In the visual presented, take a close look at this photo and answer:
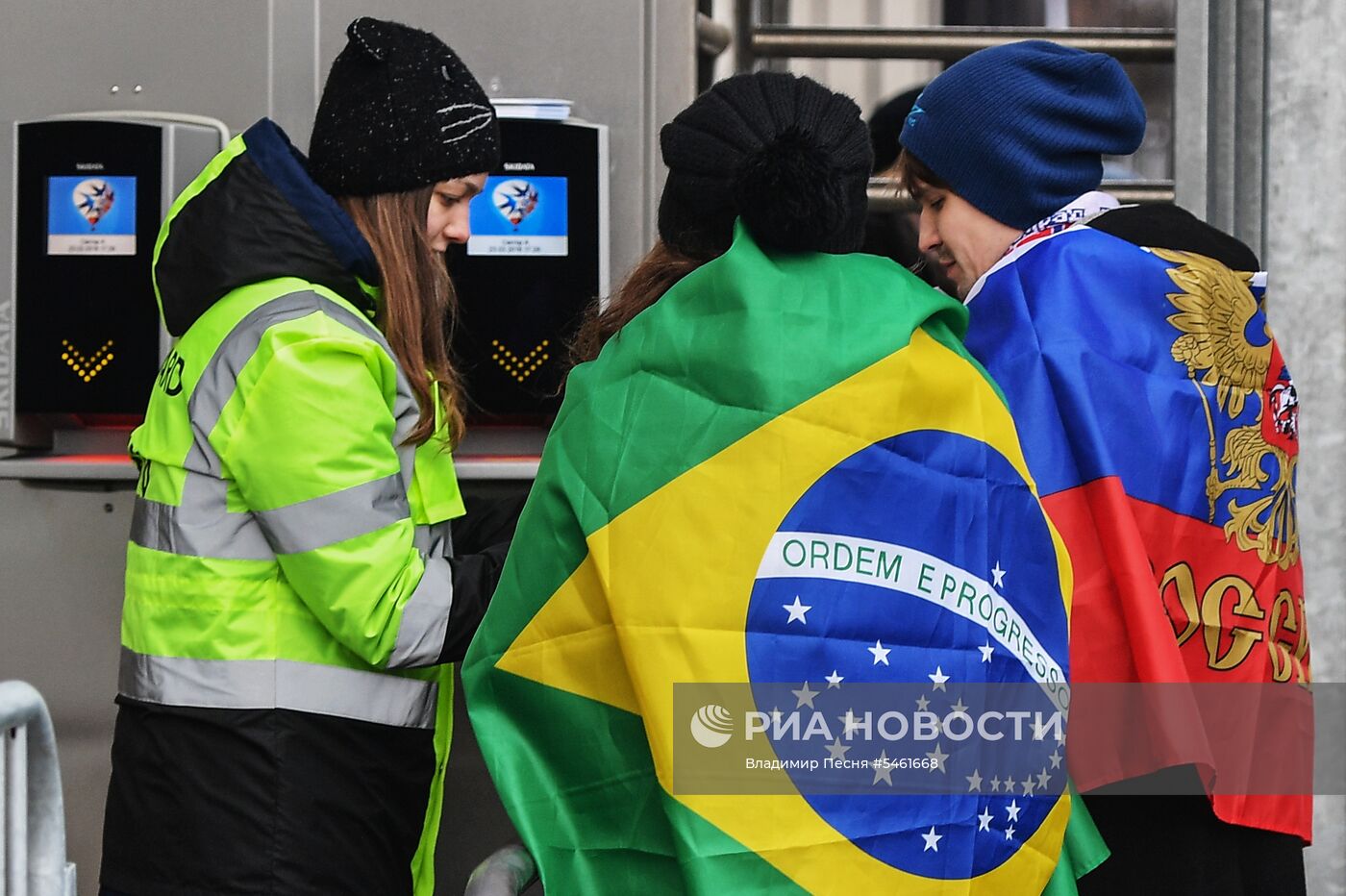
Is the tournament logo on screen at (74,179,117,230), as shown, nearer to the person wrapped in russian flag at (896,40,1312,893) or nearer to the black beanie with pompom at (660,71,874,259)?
the black beanie with pompom at (660,71,874,259)

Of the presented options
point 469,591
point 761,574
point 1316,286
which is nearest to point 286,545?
point 469,591

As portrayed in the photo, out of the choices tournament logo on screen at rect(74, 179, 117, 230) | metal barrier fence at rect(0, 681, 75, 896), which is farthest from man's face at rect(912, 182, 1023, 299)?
tournament logo on screen at rect(74, 179, 117, 230)

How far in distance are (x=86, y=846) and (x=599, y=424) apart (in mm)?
2074

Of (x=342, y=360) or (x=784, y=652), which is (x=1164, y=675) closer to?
(x=784, y=652)

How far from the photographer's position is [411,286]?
218 cm

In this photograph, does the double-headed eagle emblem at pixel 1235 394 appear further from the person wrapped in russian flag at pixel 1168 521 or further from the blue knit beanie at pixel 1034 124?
the blue knit beanie at pixel 1034 124

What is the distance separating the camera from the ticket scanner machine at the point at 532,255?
2787 mm

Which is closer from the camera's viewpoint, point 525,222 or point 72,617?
point 525,222

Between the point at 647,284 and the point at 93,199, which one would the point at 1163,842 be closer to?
the point at 647,284

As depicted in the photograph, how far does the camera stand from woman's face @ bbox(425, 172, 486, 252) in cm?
225

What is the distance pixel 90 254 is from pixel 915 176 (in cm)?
166

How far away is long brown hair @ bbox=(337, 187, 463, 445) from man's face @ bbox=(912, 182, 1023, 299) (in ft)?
2.39

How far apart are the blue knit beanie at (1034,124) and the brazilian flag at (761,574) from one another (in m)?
0.50

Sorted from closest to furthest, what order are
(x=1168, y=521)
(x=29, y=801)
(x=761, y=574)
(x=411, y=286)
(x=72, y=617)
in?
(x=761, y=574), (x=1168, y=521), (x=29, y=801), (x=411, y=286), (x=72, y=617)
